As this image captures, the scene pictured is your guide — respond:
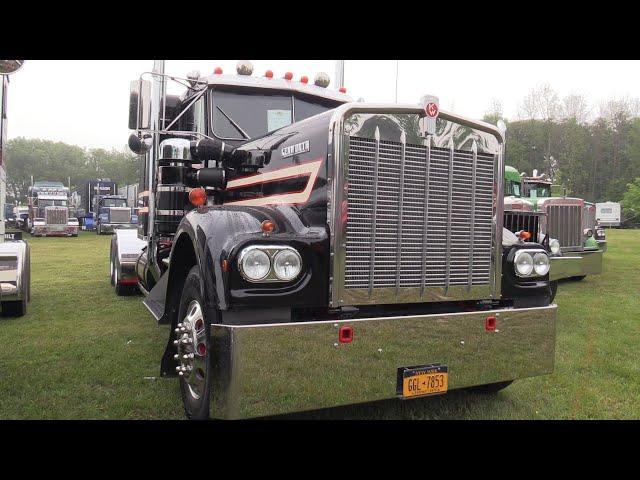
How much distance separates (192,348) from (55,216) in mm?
29072

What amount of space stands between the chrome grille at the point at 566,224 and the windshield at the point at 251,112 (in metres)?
7.31

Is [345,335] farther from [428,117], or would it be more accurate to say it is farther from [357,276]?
[428,117]

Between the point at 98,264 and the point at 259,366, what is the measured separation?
41.6 ft

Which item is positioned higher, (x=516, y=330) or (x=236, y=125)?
(x=236, y=125)

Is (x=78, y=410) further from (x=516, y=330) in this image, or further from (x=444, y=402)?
(x=516, y=330)

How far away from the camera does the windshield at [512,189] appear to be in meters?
12.9

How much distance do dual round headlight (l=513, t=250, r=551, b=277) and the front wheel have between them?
2269mm

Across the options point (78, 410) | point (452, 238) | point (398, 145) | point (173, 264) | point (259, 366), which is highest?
point (398, 145)

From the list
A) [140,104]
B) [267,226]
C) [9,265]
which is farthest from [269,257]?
[9,265]

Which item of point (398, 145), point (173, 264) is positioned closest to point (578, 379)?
point (398, 145)

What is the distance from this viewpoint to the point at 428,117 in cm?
364

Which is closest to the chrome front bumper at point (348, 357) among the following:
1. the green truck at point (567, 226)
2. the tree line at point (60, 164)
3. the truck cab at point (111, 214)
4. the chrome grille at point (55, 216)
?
the green truck at point (567, 226)

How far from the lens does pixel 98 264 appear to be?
14.5 metres

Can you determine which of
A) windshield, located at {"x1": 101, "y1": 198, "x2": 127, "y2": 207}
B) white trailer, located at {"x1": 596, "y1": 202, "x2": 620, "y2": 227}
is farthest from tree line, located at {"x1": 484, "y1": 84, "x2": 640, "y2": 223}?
windshield, located at {"x1": 101, "y1": 198, "x2": 127, "y2": 207}
